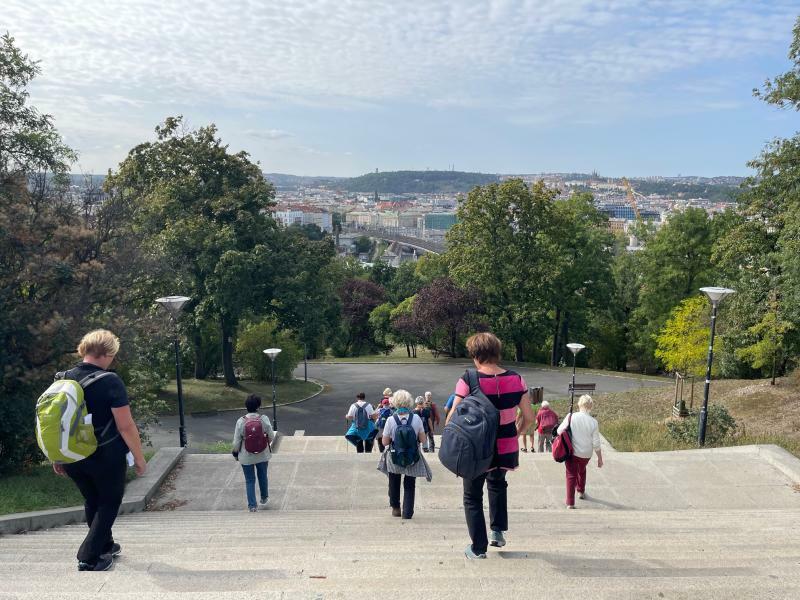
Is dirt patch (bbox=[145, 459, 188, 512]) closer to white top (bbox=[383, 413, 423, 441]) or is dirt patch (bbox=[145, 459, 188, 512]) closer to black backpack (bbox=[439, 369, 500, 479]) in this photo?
white top (bbox=[383, 413, 423, 441])

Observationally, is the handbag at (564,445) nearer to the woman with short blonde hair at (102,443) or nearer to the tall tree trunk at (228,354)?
the woman with short blonde hair at (102,443)

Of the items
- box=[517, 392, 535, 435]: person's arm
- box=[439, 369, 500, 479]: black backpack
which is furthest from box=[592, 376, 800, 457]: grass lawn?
box=[439, 369, 500, 479]: black backpack

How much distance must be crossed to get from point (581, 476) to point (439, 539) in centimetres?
328

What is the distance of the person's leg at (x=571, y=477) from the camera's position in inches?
318

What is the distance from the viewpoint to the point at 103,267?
11.7 metres

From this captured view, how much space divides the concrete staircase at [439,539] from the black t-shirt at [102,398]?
925mm

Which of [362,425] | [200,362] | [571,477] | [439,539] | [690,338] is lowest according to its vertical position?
[200,362]

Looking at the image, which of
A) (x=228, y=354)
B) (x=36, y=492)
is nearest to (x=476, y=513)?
(x=36, y=492)

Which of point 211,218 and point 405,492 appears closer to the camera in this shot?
point 405,492

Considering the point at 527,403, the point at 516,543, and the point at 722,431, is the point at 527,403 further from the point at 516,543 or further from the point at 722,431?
the point at 722,431

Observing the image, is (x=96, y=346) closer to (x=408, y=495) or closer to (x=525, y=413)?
(x=525, y=413)

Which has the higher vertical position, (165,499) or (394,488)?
(394,488)

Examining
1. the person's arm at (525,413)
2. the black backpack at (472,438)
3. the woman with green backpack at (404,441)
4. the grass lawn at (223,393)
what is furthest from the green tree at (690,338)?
the black backpack at (472,438)

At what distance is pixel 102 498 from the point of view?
15.3 ft
